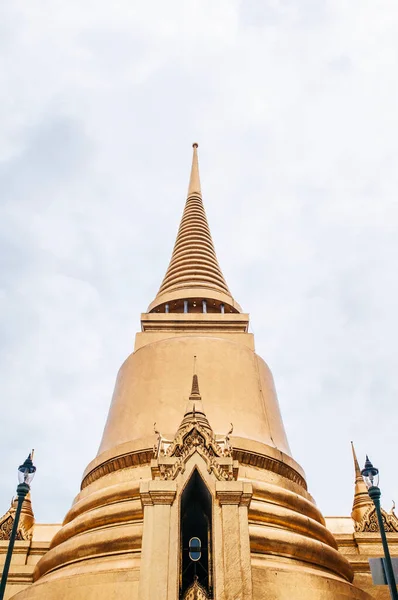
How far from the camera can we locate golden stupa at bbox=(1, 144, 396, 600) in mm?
8812

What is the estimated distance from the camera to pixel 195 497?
9805 millimetres

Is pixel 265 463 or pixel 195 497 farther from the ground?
pixel 265 463

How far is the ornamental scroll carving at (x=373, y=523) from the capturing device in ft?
49.4

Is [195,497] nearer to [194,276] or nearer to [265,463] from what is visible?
[265,463]

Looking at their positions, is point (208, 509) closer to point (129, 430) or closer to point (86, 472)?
point (129, 430)

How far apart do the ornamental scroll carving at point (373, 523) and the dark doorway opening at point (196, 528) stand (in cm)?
720

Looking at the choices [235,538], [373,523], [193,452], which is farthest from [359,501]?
[235,538]

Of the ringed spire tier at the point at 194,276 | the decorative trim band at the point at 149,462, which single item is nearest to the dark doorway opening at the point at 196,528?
the decorative trim band at the point at 149,462

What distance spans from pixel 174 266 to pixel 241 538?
13.3m

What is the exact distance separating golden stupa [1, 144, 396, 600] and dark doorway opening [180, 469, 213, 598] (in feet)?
0.06

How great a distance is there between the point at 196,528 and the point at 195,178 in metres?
20.4

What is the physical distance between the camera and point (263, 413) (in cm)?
1434

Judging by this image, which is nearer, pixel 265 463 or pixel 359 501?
pixel 265 463

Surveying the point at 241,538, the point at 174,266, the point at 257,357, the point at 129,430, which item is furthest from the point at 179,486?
the point at 174,266
